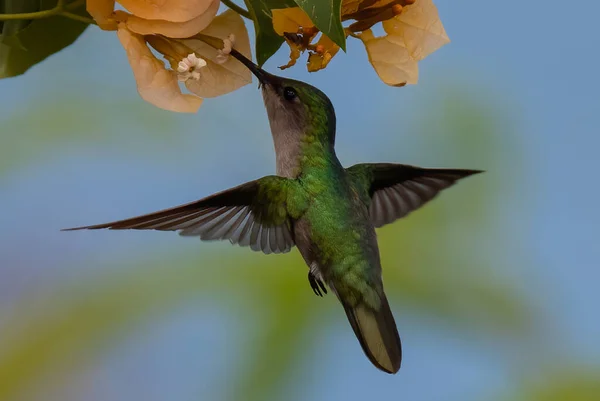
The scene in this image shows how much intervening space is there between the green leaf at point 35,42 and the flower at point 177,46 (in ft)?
0.48

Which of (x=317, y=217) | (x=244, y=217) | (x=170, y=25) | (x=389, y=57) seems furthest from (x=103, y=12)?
(x=317, y=217)

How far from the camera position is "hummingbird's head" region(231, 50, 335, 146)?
58.8 inches

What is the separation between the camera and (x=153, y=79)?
3.63 ft

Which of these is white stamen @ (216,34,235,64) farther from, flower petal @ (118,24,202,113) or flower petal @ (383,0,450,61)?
flower petal @ (383,0,450,61)

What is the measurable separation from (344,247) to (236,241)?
209 millimetres

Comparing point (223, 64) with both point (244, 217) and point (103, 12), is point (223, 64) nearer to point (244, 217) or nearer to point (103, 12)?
point (103, 12)

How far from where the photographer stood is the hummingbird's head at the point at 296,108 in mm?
1493

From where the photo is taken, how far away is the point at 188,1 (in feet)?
3.36

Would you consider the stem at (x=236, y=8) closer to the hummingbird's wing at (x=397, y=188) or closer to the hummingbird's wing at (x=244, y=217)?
the hummingbird's wing at (x=244, y=217)

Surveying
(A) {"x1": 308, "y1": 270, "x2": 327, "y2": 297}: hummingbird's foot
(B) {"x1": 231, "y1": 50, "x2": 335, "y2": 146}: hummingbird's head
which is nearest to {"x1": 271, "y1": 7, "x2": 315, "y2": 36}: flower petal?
(B) {"x1": 231, "y1": 50, "x2": 335, "y2": 146}: hummingbird's head

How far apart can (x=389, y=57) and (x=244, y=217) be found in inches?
15.6

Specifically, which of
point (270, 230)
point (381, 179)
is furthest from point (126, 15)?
point (381, 179)

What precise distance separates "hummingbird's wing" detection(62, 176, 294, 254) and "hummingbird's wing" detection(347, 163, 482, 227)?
0.25 m

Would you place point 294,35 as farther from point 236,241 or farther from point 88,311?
point 88,311
